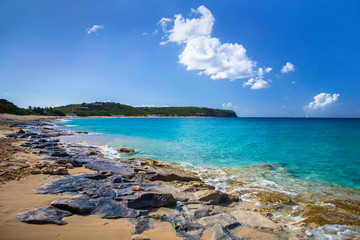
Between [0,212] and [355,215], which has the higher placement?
[0,212]

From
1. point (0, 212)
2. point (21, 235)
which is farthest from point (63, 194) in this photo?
point (21, 235)

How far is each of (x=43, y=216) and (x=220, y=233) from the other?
433 centimetres

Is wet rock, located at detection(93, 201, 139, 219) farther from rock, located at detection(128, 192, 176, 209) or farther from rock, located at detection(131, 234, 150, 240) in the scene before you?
rock, located at detection(131, 234, 150, 240)

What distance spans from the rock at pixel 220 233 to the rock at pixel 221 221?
0.32m

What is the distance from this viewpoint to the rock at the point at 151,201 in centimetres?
573

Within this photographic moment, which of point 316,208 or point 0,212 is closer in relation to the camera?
point 0,212

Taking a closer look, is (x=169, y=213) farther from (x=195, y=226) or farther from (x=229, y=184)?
(x=229, y=184)

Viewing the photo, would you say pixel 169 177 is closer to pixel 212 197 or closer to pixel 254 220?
pixel 212 197

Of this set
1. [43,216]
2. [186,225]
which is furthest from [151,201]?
[43,216]

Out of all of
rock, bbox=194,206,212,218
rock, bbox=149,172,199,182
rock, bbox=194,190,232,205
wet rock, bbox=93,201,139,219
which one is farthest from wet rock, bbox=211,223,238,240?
rock, bbox=149,172,199,182

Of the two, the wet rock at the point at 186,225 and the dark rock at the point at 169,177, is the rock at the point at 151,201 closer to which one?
the wet rock at the point at 186,225

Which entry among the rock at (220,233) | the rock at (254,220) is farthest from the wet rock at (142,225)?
the rock at (254,220)

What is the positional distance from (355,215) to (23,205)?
36.7 ft

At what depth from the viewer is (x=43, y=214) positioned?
4.36 meters
